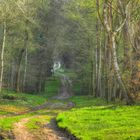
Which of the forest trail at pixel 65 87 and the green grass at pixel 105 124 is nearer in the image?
the green grass at pixel 105 124

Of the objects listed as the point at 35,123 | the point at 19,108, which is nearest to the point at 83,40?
the point at 19,108

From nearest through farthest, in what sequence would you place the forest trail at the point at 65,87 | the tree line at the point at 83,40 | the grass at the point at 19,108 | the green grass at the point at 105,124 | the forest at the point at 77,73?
the green grass at the point at 105,124
the forest at the point at 77,73
the grass at the point at 19,108
the tree line at the point at 83,40
the forest trail at the point at 65,87

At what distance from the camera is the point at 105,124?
22.5 metres

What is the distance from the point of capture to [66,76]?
10250cm

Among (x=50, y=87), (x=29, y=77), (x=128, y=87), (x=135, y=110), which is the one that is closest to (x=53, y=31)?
(x=29, y=77)

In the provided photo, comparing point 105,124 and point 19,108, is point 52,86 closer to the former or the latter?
point 19,108

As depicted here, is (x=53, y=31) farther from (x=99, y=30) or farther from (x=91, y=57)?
(x=99, y=30)

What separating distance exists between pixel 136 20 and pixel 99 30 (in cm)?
998

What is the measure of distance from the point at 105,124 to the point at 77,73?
5533 cm

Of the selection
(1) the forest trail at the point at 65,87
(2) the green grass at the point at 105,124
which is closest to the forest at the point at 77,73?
(2) the green grass at the point at 105,124

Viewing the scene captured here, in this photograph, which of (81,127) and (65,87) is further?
(65,87)

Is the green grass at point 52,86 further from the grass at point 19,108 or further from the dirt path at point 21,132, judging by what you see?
the dirt path at point 21,132

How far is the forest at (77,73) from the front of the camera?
22.5 metres

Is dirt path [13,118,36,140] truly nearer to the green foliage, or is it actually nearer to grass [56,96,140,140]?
the green foliage
